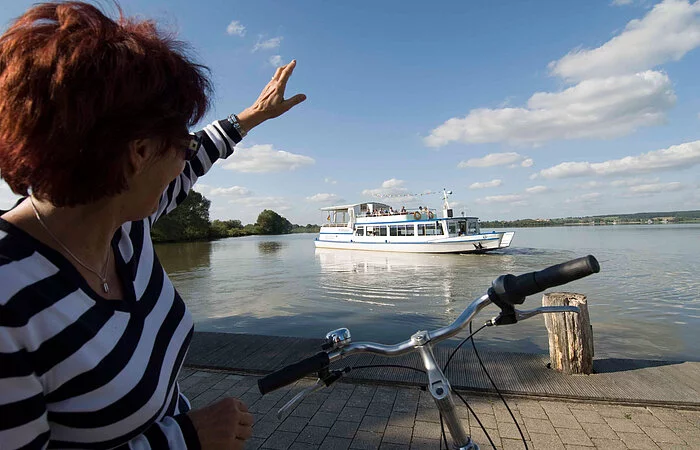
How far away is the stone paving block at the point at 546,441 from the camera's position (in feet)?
8.47

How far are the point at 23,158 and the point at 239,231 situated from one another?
88365 millimetres

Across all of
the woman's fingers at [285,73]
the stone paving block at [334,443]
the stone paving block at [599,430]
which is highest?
the woman's fingers at [285,73]

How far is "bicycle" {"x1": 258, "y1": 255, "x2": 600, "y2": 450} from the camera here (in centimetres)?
109

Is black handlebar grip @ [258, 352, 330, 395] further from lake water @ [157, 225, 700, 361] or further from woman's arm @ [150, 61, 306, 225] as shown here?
lake water @ [157, 225, 700, 361]

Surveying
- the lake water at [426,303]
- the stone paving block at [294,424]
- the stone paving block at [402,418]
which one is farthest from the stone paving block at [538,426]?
the lake water at [426,303]

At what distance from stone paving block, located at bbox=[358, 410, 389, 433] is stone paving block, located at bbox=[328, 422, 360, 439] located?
0.19 ft

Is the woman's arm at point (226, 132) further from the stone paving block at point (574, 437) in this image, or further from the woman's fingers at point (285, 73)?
the stone paving block at point (574, 437)

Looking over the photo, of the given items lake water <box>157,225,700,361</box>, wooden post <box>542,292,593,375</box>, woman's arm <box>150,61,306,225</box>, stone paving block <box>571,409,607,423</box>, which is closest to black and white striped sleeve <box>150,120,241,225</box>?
woman's arm <box>150,61,306,225</box>

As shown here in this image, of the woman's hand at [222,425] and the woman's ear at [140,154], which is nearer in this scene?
the woman's ear at [140,154]

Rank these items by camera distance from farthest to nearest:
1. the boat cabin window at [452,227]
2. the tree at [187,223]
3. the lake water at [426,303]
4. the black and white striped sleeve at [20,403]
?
the tree at [187,223], the boat cabin window at [452,227], the lake water at [426,303], the black and white striped sleeve at [20,403]

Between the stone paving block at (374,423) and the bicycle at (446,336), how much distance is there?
178 centimetres

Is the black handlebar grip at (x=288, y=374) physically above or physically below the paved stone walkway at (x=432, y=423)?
above

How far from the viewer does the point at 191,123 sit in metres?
0.98

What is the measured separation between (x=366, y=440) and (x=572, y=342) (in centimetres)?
229
